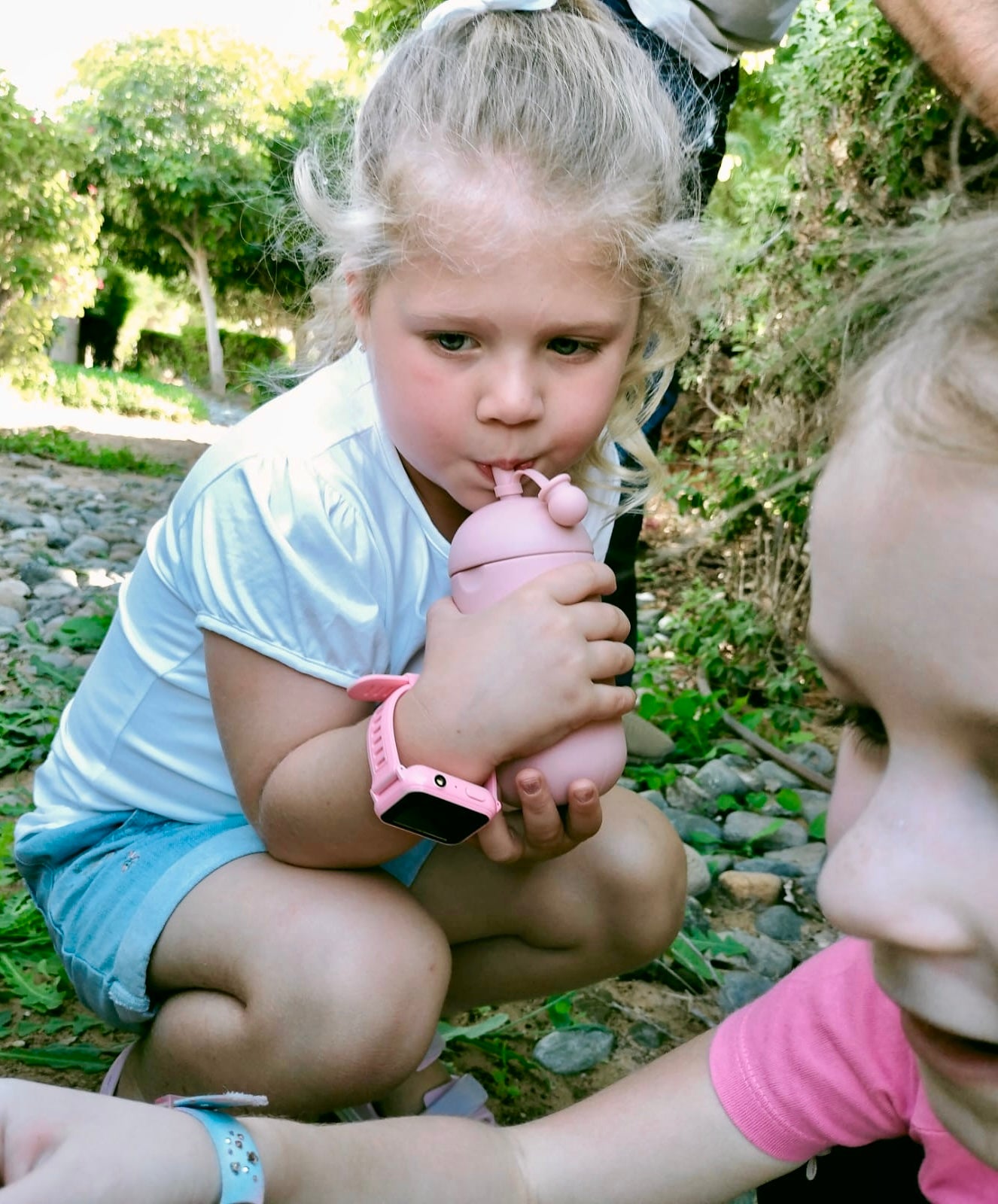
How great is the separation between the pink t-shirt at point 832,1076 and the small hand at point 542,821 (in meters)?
0.33

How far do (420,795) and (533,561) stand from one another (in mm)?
323

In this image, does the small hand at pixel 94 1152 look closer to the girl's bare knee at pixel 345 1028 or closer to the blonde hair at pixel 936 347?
the girl's bare knee at pixel 345 1028

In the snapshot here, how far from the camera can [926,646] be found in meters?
0.73

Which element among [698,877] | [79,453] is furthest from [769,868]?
[79,453]

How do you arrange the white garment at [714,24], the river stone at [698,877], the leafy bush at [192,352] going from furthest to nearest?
the leafy bush at [192,352] < the river stone at [698,877] < the white garment at [714,24]

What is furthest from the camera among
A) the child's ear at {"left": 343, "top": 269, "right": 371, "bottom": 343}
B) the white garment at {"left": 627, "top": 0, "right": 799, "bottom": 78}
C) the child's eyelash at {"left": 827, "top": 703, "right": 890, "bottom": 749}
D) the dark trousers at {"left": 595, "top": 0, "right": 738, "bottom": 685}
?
the white garment at {"left": 627, "top": 0, "right": 799, "bottom": 78}

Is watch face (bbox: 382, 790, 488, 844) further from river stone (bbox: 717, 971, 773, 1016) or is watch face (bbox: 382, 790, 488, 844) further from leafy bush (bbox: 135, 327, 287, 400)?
leafy bush (bbox: 135, 327, 287, 400)

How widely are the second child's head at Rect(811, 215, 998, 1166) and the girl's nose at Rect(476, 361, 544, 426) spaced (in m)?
0.69

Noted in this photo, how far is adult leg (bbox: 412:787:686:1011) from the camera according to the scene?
1.81 m

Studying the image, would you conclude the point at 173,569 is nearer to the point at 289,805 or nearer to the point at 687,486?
the point at 289,805

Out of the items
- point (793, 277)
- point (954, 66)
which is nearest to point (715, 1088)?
point (954, 66)

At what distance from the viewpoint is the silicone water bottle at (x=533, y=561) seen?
57.5 inches

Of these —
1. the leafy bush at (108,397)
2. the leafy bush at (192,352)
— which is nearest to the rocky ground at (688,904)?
the leafy bush at (108,397)

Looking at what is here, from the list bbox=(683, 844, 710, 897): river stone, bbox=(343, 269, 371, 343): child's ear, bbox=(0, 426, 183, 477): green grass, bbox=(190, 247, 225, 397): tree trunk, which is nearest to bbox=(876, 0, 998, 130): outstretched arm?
bbox=(343, 269, 371, 343): child's ear
